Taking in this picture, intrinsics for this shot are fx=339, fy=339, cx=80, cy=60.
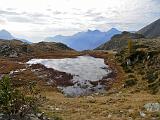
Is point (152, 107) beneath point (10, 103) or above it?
beneath

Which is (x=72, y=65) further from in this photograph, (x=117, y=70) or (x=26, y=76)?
(x=26, y=76)

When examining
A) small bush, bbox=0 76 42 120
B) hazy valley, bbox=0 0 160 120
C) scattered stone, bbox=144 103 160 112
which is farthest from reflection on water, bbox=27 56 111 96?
small bush, bbox=0 76 42 120

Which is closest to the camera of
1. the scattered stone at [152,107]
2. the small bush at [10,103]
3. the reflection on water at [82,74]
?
the small bush at [10,103]

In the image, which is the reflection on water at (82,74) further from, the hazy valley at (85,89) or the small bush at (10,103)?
the small bush at (10,103)

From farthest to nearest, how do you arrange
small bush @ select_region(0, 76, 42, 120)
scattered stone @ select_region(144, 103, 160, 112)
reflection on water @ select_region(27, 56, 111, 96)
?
reflection on water @ select_region(27, 56, 111, 96) < scattered stone @ select_region(144, 103, 160, 112) < small bush @ select_region(0, 76, 42, 120)

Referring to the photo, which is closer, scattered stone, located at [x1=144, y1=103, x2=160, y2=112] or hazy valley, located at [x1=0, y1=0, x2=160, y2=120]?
hazy valley, located at [x1=0, y1=0, x2=160, y2=120]

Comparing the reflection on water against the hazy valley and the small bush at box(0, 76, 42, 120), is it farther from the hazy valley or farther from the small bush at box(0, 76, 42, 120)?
the small bush at box(0, 76, 42, 120)

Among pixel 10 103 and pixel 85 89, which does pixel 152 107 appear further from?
pixel 85 89

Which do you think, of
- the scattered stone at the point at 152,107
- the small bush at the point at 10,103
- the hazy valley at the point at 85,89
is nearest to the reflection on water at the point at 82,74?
the hazy valley at the point at 85,89

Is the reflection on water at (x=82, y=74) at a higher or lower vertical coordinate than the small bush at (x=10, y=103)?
lower

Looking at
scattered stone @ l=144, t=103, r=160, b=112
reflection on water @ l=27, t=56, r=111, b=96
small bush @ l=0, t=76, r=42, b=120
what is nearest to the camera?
small bush @ l=0, t=76, r=42, b=120

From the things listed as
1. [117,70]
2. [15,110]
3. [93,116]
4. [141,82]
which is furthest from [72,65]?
[15,110]

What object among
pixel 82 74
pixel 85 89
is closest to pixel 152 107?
pixel 85 89

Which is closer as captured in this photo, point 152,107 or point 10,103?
point 10,103
